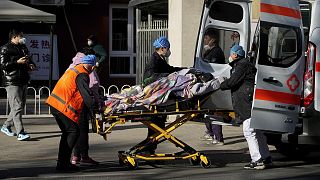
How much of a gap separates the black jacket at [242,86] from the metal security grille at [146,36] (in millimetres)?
6446

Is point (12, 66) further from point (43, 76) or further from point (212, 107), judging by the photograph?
point (43, 76)

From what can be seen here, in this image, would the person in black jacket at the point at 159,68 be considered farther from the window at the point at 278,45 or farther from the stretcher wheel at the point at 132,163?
the window at the point at 278,45

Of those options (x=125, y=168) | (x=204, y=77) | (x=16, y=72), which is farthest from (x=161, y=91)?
(x=16, y=72)

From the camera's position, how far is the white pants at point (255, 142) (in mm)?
10367

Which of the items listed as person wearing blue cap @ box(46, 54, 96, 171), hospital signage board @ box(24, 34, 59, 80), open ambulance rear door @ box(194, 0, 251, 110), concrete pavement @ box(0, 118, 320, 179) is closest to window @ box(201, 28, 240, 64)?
open ambulance rear door @ box(194, 0, 251, 110)

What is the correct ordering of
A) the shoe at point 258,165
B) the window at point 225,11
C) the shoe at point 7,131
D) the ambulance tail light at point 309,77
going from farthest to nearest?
the shoe at point 7,131, the window at point 225,11, the shoe at point 258,165, the ambulance tail light at point 309,77

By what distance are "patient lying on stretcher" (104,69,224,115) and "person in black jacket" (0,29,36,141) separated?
10.7ft

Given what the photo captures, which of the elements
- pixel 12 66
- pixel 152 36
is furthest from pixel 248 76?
pixel 152 36

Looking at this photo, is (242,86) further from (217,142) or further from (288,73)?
(217,142)

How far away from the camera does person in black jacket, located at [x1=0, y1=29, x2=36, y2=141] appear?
41.9 feet

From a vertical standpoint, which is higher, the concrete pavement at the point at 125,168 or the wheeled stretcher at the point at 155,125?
the wheeled stretcher at the point at 155,125

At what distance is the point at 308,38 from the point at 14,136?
6039 millimetres

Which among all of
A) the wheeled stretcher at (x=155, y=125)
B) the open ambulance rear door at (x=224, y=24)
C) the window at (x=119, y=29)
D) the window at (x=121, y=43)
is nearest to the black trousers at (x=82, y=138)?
the wheeled stretcher at (x=155, y=125)

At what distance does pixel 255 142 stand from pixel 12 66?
15.8 ft
